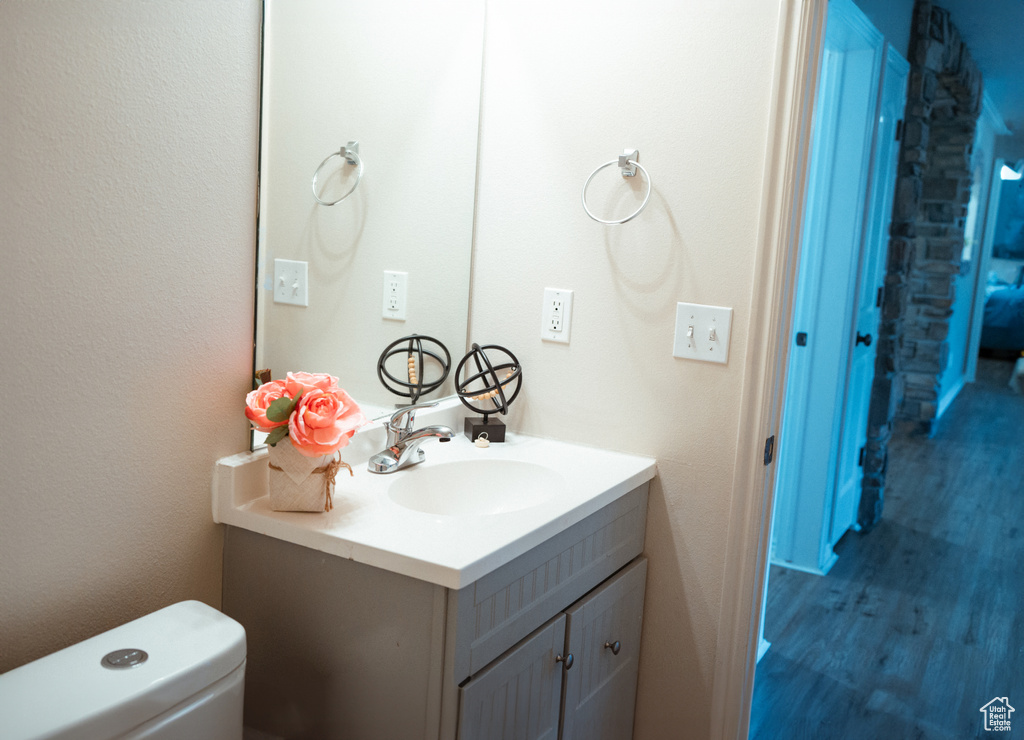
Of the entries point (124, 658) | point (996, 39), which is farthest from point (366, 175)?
point (996, 39)

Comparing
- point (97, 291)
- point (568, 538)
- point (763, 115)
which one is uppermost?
point (763, 115)

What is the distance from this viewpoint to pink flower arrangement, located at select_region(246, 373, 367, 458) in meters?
1.28

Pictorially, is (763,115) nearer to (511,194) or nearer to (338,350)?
(511,194)

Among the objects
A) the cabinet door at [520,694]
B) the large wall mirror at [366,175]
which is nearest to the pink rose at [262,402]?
the large wall mirror at [366,175]

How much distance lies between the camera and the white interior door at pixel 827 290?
2.92m

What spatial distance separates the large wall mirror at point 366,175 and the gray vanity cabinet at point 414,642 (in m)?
0.38

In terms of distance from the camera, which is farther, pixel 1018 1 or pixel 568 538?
pixel 1018 1

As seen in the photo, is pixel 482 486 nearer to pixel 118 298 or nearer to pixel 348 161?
pixel 348 161

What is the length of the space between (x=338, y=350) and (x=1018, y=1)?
144 inches

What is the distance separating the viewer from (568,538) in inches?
57.4

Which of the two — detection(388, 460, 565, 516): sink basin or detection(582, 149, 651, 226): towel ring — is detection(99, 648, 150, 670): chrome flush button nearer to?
detection(388, 460, 565, 516): sink basin

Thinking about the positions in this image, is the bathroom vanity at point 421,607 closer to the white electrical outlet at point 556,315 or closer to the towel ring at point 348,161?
the white electrical outlet at point 556,315

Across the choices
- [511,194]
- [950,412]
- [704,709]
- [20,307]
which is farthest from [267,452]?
[950,412]

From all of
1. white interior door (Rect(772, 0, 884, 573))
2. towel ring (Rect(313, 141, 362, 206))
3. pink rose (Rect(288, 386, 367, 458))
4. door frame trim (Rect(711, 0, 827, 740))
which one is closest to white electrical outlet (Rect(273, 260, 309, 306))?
towel ring (Rect(313, 141, 362, 206))
